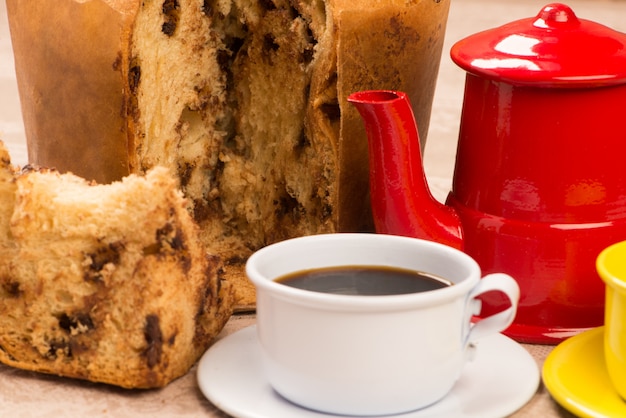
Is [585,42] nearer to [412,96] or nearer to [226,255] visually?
[412,96]

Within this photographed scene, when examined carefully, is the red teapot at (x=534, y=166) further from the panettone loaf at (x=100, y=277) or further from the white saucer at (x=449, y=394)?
the panettone loaf at (x=100, y=277)

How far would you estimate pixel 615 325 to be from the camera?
1142mm

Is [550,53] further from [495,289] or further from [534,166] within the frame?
[495,289]

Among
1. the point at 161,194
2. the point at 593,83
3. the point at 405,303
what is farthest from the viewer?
the point at 593,83

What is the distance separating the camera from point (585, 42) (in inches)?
52.6

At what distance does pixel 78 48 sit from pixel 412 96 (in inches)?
18.9

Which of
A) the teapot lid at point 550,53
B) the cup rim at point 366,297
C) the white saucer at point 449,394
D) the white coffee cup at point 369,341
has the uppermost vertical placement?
the teapot lid at point 550,53

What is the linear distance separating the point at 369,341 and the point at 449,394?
133mm

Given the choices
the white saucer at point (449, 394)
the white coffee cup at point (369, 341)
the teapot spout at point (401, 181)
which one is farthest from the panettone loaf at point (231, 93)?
the white coffee cup at point (369, 341)

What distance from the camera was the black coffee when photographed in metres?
1.17

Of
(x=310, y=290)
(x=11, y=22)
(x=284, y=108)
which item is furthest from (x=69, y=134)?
(x=310, y=290)

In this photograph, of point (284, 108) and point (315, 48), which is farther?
point (284, 108)

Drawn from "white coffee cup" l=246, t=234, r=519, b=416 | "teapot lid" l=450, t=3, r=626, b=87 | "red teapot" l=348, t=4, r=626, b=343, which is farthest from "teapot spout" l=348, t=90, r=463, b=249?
"white coffee cup" l=246, t=234, r=519, b=416

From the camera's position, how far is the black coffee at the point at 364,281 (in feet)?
3.82
